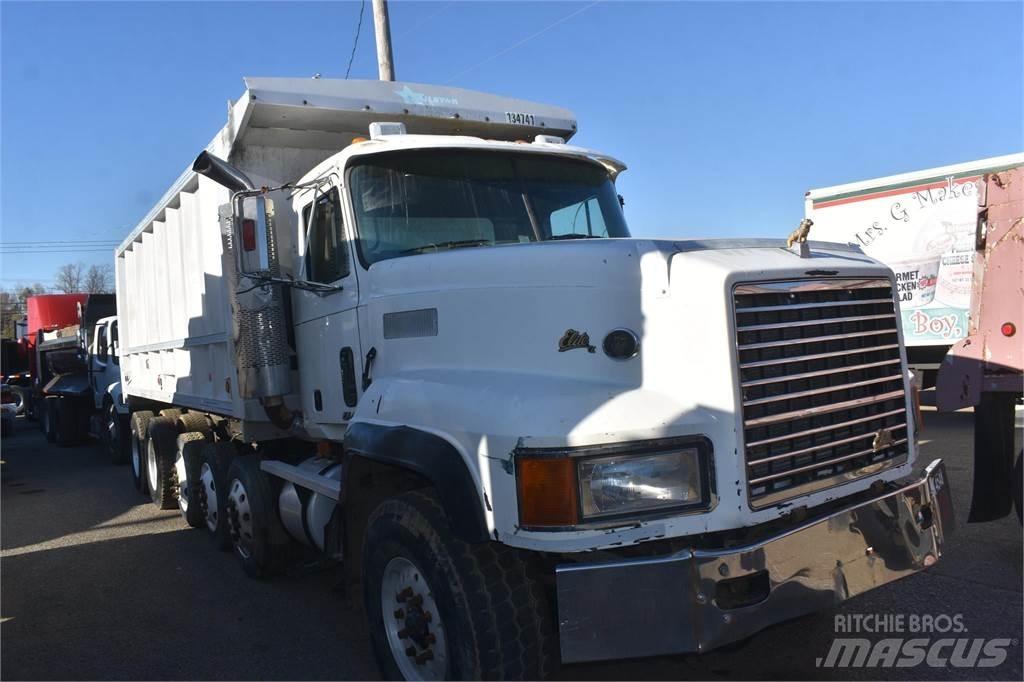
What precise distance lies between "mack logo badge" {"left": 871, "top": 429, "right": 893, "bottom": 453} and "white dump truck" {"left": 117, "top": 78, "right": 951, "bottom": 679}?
19 millimetres

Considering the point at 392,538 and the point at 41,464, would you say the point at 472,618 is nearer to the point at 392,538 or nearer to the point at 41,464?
the point at 392,538

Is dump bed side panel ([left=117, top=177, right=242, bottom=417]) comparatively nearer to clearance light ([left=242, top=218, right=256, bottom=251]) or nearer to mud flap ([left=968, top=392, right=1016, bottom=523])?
clearance light ([left=242, top=218, right=256, bottom=251])

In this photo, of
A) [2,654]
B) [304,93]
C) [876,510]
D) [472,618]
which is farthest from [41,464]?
[876,510]

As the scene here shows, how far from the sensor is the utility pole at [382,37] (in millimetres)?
11664

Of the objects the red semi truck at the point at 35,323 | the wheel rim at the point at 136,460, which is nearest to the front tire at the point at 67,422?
the red semi truck at the point at 35,323

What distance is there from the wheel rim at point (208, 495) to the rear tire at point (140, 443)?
2360mm

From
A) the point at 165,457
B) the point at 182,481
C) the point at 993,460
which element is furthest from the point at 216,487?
the point at 993,460

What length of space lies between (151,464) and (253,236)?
5.40 meters

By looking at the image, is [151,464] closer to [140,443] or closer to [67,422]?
[140,443]

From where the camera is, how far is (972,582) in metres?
4.77

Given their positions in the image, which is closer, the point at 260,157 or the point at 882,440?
the point at 882,440

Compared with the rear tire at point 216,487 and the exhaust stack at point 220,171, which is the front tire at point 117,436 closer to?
the rear tire at point 216,487

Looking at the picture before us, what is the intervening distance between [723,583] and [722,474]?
1.23ft

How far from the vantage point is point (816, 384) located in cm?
321
